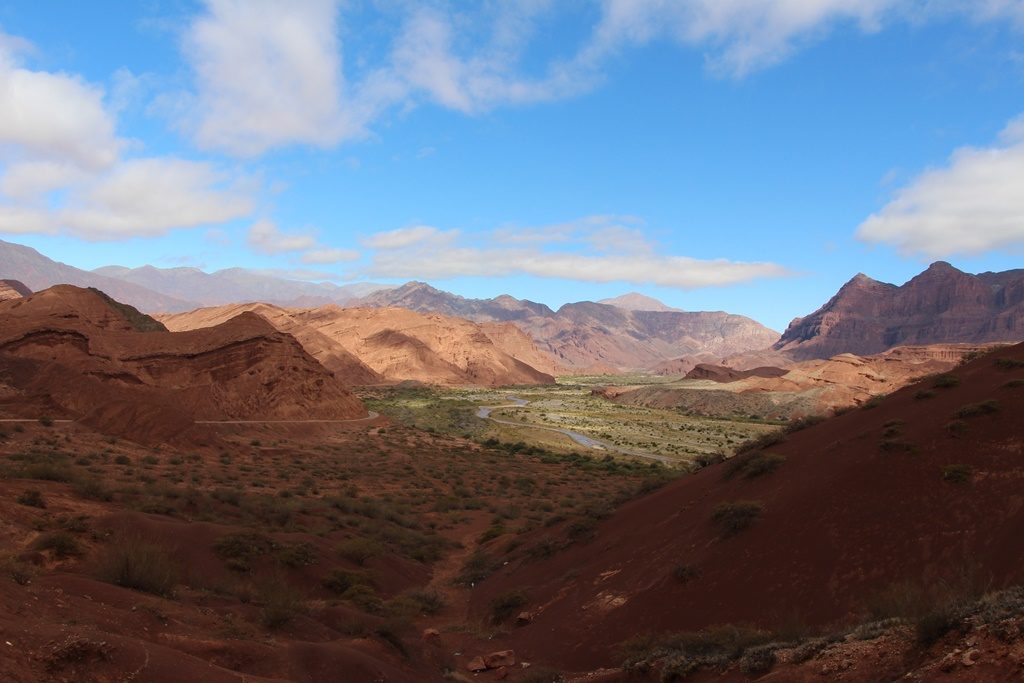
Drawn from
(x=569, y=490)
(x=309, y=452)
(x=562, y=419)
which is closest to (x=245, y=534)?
(x=569, y=490)

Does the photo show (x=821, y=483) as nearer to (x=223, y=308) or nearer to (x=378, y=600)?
(x=378, y=600)

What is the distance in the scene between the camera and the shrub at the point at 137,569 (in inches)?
412

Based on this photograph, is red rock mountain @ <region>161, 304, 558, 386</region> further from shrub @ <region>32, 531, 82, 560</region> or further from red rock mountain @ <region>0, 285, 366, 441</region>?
shrub @ <region>32, 531, 82, 560</region>

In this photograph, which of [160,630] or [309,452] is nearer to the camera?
[160,630]

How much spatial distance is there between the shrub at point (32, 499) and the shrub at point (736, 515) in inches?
613

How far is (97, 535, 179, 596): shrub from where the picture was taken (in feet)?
34.4

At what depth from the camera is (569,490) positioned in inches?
1371

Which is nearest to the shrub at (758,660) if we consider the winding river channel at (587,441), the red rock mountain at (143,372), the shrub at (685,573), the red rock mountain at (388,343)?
the shrub at (685,573)

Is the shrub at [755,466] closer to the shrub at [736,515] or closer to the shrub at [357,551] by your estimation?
the shrub at [736,515]

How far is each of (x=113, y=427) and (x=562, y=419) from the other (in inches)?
2426

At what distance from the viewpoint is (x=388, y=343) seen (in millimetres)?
144125

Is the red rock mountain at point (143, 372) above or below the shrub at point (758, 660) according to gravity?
above

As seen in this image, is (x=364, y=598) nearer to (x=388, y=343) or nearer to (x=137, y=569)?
(x=137, y=569)

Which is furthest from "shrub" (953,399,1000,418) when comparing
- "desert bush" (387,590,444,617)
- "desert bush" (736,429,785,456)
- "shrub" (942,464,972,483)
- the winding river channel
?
the winding river channel
